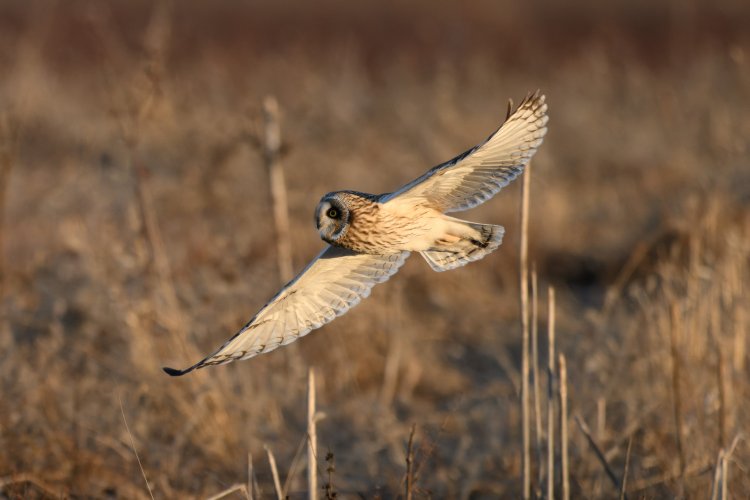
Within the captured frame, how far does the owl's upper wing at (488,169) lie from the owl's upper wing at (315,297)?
0.83 feet

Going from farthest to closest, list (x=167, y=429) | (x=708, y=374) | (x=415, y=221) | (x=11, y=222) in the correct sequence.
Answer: (x=11, y=222) → (x=167, y=429) → (x=708, y=374) → (x=415, y=221)

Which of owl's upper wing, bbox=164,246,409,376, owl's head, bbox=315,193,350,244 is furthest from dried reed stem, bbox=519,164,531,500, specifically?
owl's head, bbox=315,193,350,244

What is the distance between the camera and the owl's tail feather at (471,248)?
3057 mm

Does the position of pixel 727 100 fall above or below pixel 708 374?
above

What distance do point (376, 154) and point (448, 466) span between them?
15.1ft

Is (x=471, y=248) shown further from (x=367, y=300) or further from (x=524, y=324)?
(x=367, y=300)

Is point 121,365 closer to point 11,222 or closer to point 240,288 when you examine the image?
point 240,288

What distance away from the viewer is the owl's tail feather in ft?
10.0

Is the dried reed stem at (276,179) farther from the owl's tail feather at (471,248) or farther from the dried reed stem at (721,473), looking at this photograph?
the dried reed stem at (721,473)

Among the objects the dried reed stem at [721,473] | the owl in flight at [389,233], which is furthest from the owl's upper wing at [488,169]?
the dried reed stem at [721,473]

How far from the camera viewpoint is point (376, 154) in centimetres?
873

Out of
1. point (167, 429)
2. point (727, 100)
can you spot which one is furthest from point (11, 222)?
point (727, 100)

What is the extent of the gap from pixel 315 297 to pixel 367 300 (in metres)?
2.93

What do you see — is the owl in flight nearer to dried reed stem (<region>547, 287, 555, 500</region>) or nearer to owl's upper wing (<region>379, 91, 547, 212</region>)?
owl's upper wing (<region>379, 91, 547, 212</region>)
